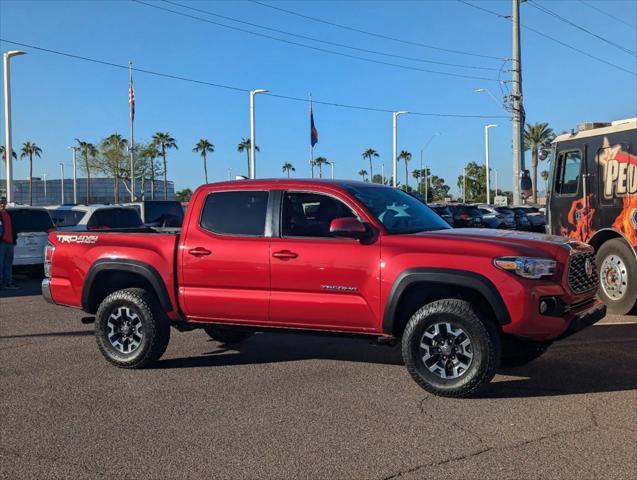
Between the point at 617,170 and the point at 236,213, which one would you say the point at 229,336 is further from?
the point at 617,170

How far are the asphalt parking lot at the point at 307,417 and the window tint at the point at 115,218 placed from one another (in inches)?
339

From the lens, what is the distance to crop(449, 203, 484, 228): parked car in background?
97.7ft

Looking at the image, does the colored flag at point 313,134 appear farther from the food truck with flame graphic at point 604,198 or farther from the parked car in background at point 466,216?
the food truck with flame graphic at point 604,198

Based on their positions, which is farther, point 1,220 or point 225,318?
point 1,220

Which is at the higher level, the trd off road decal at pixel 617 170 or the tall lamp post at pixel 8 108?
the tall lamp post at pixel 8 108

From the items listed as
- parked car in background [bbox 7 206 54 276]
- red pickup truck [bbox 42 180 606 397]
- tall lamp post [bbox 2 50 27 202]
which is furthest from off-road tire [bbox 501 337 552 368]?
tall lamp post [bbox 2 50 27 202]

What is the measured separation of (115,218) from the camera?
52.2 ft

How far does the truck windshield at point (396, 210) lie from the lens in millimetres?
5969

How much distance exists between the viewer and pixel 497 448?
4305mm

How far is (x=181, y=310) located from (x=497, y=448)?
344cm

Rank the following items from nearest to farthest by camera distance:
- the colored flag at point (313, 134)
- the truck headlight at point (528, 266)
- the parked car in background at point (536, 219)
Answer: the truck headlight at point (528, 266)
the parked car in background at point (536, 219)
the colored flag at point (313, 134)

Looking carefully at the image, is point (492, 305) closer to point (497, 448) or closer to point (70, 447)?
point (497, 448)

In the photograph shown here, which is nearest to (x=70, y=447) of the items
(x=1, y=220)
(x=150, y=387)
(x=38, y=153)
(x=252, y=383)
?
(x=150, y=387)

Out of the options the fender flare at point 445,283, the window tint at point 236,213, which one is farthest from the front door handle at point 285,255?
the fender flare at point 445,283
